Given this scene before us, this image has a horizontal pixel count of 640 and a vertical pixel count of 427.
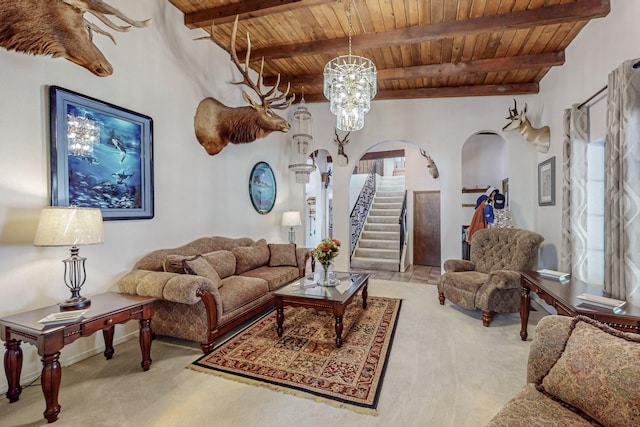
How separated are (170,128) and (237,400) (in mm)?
3015

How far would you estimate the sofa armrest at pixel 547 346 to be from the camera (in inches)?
53.9

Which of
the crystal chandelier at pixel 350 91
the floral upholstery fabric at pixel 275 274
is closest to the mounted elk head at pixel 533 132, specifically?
the crystal chandelier at pixel 350 91

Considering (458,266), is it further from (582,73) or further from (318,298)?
(582,73)

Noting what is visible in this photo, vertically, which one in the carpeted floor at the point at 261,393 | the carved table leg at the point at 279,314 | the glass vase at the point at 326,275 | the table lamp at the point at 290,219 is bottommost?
the carpeted floor at the point at 261,393

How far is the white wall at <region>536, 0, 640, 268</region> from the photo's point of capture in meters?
2.60

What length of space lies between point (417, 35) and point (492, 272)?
3.06 meters

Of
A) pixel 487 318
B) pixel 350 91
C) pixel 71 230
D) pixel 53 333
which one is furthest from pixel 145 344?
pixel 487 318

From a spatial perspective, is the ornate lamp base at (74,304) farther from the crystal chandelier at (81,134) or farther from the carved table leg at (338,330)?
the carved table leg at (338,330)

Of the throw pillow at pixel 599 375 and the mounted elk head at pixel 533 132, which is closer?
the throw pillow at pixel 599 375

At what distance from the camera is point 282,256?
4.51m

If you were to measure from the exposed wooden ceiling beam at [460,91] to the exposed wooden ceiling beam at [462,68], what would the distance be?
73 cm

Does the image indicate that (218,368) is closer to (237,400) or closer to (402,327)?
(237,400)

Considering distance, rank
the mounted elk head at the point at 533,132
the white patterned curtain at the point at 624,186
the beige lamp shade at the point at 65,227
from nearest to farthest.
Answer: the beige lamp shade at the point at 65,227 < the white patterned curtain at the point at 624,186 < the mounted elk head at the point at 533,132

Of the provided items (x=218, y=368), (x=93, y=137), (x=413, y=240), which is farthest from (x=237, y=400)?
(x=413, y=240)
